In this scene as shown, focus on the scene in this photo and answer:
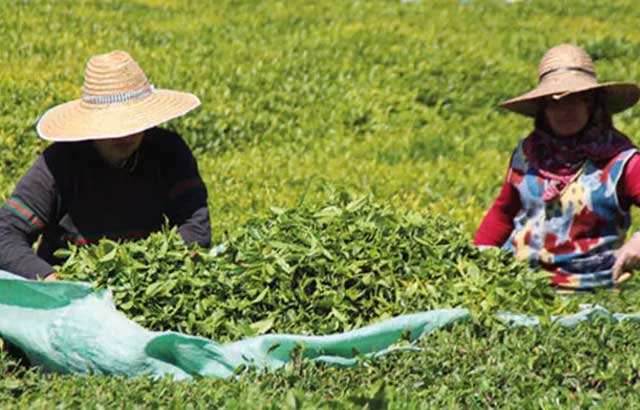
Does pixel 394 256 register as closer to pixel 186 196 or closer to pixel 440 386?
pixel 440 386

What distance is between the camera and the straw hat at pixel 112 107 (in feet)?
15.5

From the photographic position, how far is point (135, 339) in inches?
160

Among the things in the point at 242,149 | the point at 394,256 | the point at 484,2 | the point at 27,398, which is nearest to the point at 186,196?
the point at 394,256

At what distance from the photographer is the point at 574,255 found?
5.26 metres

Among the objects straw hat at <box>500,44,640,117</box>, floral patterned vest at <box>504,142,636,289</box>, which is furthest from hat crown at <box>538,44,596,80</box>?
floral patterned vest at <box>504,142,636,289</box>

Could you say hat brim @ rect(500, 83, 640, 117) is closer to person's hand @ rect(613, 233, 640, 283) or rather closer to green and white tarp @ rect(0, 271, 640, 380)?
person's hand @ rect(613, 233, 640, 283)

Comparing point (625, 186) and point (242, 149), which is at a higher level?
point (625, 186)

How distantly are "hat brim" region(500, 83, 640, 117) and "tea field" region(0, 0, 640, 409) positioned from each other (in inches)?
27.4

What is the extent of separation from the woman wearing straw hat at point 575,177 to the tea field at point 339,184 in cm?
29

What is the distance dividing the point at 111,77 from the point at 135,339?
1.35 meters

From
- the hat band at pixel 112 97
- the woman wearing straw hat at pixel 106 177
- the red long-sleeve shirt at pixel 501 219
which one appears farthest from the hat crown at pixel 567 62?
the hat band at pixel 112 97

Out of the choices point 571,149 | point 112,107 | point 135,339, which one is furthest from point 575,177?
point 135,339

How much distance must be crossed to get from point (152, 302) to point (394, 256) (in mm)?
983

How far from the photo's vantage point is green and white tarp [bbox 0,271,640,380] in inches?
157
